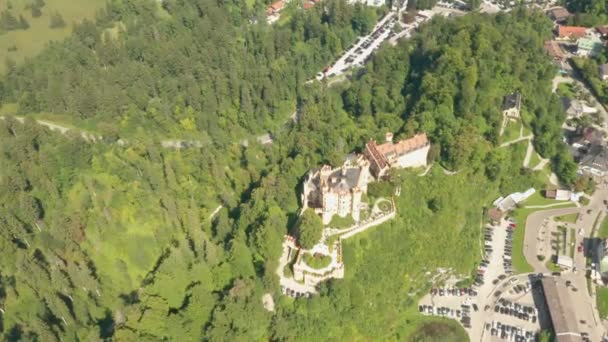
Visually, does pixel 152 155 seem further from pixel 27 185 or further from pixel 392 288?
pixel 392 288

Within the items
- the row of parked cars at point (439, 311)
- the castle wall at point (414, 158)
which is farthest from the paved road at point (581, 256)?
the castle wall at point (414, 158)

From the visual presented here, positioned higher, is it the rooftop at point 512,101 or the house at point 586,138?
the rooftop at point 512,101

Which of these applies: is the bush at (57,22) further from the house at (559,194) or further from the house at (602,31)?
the house at (602,31)

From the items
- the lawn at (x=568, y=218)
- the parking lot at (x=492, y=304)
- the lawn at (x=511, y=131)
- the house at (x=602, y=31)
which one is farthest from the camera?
the house at (x=602, y=31)

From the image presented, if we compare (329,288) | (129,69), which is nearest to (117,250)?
(329,288)

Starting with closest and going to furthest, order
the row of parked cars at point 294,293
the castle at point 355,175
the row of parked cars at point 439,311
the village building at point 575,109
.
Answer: the row of parked cars at point 294,293 < the castle at point 355,175 < the row of parked cars at point 439,311 < the village building at point 575,109

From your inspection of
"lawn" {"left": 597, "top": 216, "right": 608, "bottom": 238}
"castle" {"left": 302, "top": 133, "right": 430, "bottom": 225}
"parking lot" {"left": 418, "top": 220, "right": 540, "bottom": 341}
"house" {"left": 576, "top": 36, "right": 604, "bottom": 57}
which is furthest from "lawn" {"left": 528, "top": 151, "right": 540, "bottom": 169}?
"house" {"left": 576, "top": 36, "right": 604, "bottom": 57}

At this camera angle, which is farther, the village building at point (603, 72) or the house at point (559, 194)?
the village building at point (603, 72)

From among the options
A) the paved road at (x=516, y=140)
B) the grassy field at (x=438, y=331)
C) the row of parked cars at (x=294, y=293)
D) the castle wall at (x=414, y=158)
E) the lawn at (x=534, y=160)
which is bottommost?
the grassy field at (x=438, y=331)
